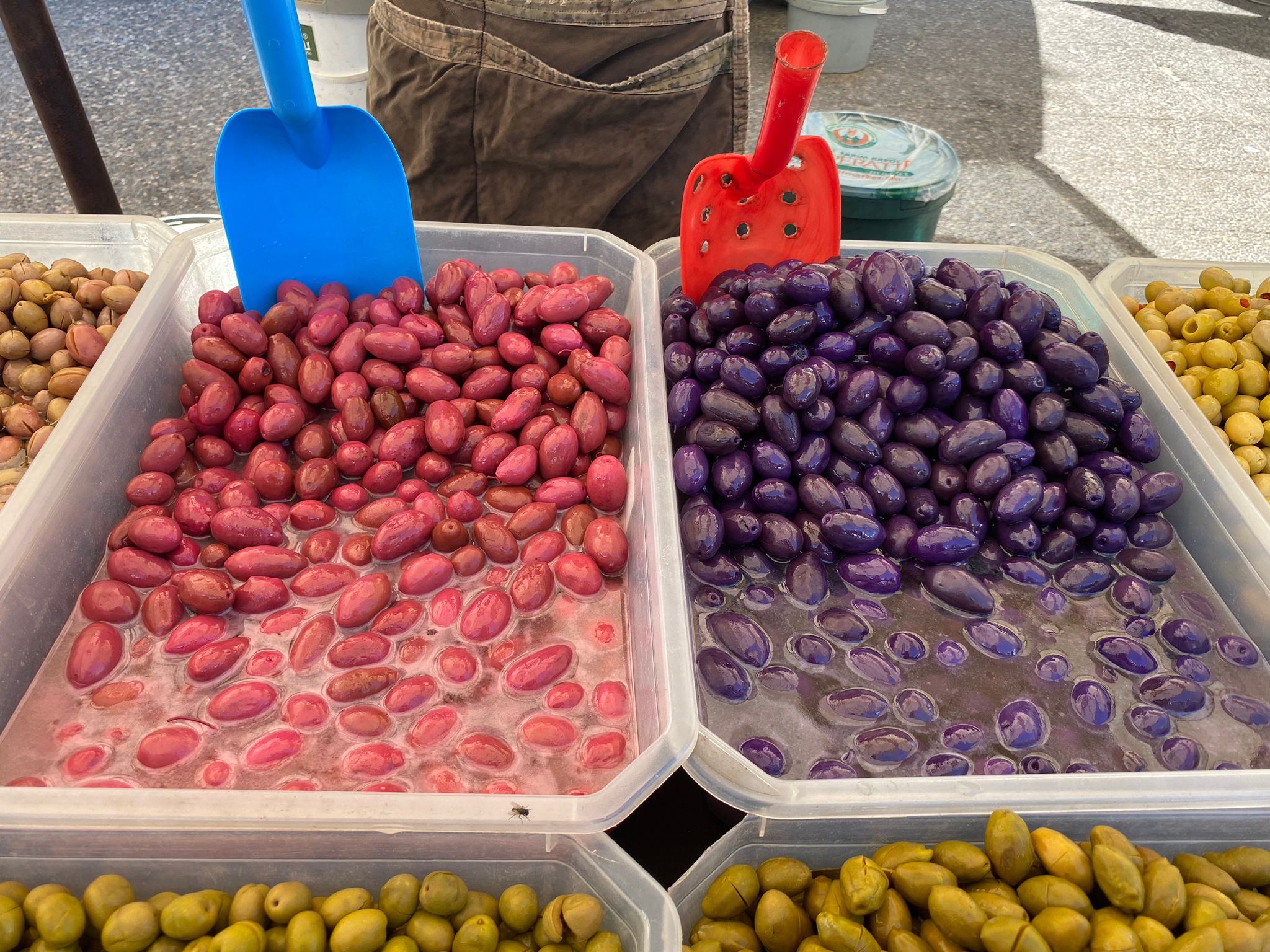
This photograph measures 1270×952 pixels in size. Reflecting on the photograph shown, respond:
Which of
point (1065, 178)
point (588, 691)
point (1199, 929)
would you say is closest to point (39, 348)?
point (588, 691)

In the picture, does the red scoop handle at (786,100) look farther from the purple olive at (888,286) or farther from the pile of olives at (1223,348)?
the pile of olives at (1223,348)

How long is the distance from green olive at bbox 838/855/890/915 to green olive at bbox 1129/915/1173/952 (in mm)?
217

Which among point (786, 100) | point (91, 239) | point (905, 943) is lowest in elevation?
point (905, 943)

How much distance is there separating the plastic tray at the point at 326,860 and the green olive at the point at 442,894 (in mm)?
→ 38

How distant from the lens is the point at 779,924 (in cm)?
88

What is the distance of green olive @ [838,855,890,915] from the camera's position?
0.84 meters

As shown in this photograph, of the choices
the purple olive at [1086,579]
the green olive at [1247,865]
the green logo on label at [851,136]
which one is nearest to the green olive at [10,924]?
the green olive at [1247,865]

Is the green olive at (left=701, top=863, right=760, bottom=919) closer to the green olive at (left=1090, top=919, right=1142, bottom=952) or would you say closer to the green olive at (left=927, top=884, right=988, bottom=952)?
the green olive at (left=927, top=884, right=988, bottom=952)

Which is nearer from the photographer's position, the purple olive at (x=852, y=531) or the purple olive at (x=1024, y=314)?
the purple olive at (x=852, y=531)

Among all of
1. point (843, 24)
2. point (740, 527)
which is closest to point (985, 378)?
point (740, 527)

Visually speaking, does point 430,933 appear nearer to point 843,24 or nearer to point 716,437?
point 716,437

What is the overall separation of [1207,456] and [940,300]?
0.46m

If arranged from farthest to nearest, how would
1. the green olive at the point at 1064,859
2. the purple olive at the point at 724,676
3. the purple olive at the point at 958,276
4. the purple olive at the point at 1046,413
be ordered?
the purple olive at the point at 958,276 → the purple olive at the point at 1046,413 → the purple olive at the point at 724,676 → the green olive at the point at 1064,859

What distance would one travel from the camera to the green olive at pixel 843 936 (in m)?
0.81
